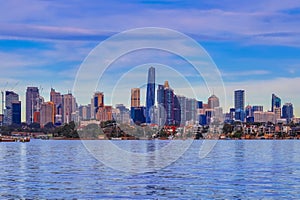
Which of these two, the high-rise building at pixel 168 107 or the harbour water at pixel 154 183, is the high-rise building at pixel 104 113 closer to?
the high-rise building at pixel 168 107

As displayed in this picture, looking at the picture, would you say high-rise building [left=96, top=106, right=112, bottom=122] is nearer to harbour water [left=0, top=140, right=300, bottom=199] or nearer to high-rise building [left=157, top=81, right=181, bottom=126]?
high-rise building [left=157, top=81, right=181, bottom=126]

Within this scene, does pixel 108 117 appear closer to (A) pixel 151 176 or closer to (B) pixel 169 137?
(B) pixel 169 137

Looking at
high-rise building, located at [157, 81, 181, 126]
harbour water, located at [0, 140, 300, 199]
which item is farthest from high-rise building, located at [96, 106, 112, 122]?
harbour water, located at [0, 140, 300, 199]

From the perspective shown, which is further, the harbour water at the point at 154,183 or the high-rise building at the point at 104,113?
the high-rise building at the point at 104,113

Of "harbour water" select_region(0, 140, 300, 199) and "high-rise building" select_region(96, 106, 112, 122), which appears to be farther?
"high-rise building" select_region(96, 106, 112, 122)

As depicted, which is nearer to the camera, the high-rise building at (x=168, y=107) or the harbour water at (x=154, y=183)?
the harbour water at (x=154, y=183)

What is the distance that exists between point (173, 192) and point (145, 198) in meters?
3.42

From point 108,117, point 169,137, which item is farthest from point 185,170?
point 169,137

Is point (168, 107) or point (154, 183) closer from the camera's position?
point (154, 183)

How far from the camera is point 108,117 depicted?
156500 mm

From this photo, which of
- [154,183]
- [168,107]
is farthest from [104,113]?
[154,183]

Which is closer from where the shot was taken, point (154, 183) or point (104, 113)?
point (154, 183)

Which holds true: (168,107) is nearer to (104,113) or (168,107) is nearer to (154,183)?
(104,113)

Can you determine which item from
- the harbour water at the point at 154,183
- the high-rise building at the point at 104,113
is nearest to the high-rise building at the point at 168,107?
the high-rise building at the point at 104,113
